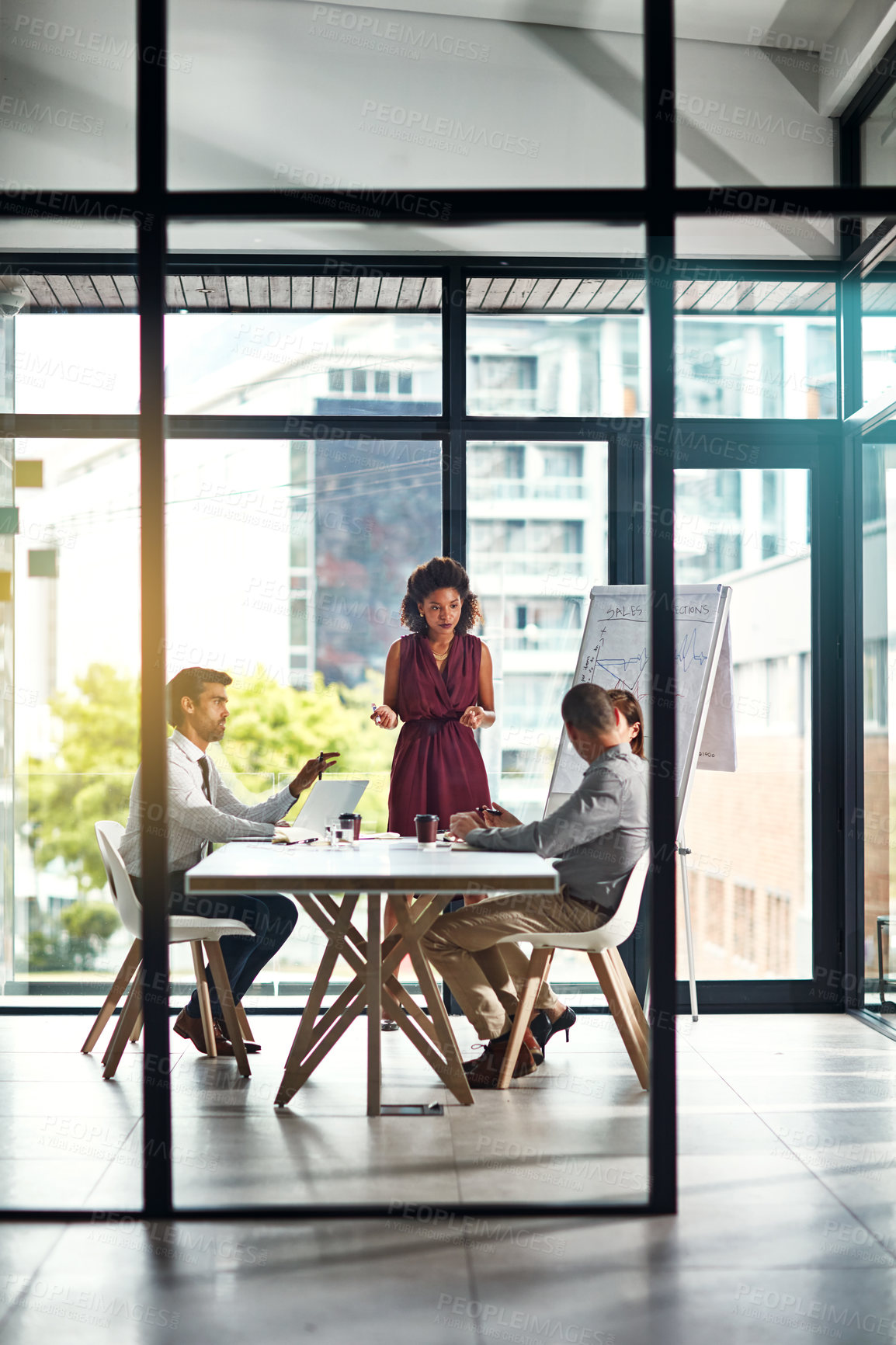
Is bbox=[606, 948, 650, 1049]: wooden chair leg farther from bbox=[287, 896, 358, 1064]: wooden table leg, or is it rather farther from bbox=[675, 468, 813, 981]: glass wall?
bbox=[675, 468, 813, 981]: glass wall

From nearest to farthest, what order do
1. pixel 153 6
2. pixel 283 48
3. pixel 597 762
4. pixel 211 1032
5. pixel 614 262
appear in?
pixel 153 6, pixel 597 762, pixel 211 1032, pixel 283 48, pixel 614 262

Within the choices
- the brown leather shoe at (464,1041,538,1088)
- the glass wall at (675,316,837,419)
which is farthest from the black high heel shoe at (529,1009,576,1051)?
the glass wall at (675,316,837,419)

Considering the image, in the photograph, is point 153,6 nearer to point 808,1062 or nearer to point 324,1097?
point 324,1097

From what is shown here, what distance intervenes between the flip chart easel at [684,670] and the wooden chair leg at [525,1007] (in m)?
1.16

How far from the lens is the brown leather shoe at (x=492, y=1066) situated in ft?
13.8

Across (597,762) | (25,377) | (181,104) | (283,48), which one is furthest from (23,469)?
(597,762)

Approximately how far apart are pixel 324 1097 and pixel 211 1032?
669 mm

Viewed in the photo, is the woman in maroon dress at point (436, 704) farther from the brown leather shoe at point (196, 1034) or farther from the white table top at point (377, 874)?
the white table top at point (377, 874)

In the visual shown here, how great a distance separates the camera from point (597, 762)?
13.1 ft

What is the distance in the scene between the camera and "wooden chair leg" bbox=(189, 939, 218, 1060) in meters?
4.50

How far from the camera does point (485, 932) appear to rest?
4121mm

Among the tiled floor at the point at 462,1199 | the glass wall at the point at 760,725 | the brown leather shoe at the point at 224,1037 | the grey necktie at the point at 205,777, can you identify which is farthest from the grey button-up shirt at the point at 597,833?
the glass wall at the point at 760,725

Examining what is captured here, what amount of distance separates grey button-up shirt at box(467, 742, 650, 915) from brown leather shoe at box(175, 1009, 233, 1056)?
4.50 feet

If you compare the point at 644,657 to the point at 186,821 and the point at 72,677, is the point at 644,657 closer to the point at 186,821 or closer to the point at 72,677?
the point at 186,821
